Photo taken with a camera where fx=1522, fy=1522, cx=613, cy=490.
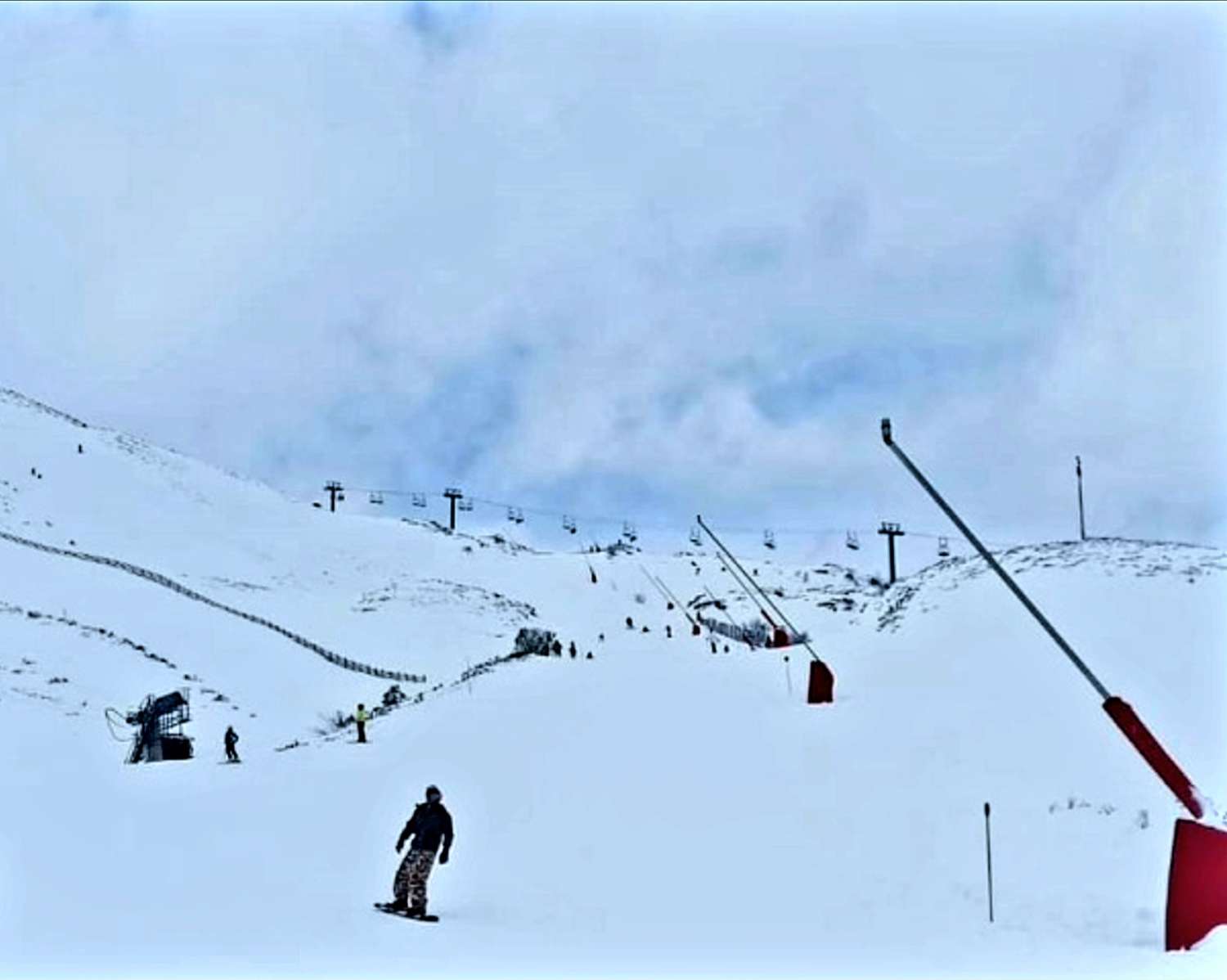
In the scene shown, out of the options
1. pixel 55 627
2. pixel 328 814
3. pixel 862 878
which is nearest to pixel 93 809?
pixel 328 814

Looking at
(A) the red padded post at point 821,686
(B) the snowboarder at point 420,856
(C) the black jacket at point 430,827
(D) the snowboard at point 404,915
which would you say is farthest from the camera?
(A) the red padded post at point 821,686

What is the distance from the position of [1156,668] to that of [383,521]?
88533 millimetres

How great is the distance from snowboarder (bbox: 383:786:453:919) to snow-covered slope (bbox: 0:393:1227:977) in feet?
1.52

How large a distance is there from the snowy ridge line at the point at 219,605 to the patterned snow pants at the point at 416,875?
46.6 meters

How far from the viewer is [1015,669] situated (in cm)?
2512

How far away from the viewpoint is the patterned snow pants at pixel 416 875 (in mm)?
14469

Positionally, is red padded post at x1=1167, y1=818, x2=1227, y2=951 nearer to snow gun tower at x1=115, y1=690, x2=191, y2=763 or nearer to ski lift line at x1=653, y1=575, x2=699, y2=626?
snow gun tower at x1=115, y1=690, x2=191, y2=763

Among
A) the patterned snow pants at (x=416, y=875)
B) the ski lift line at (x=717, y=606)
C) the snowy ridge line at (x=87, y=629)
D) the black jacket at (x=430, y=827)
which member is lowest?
the patterned snow pants at (x=416, y=875)

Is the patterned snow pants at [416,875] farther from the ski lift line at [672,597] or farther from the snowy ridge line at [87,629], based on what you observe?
the ski lift line at [672,597]

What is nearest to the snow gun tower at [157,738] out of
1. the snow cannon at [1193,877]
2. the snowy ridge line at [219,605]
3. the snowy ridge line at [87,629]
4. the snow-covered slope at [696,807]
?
the snow-covered slope at [696,807]

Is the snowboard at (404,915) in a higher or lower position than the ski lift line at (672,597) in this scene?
lower

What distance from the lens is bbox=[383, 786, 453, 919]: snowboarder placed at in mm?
14461

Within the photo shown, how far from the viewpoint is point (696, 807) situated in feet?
62.2

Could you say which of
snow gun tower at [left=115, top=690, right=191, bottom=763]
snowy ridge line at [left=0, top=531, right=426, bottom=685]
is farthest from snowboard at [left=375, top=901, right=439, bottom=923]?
snowy ridge line at [left=0, top=531, right=426, bottom=685]
